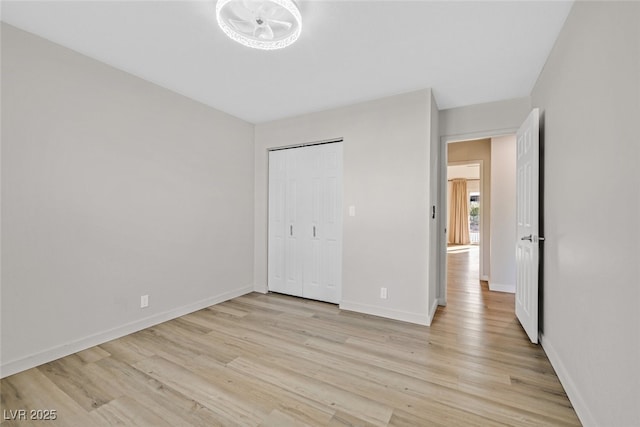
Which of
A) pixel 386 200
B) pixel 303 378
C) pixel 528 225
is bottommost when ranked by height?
pixel 303 378

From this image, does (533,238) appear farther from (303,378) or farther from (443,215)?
(303,378)

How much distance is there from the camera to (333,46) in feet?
7.29

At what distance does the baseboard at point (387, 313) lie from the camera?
296 cm

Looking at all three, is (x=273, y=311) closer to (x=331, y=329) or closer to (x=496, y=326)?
(x=331, y=329)

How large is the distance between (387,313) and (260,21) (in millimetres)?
2974

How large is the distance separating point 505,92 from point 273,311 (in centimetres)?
362

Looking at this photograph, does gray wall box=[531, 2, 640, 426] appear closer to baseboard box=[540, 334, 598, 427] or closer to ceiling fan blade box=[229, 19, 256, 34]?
baseboard box=[540, 334, 598, 427]

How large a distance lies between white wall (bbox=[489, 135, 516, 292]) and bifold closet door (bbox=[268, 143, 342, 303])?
2626 millimetres

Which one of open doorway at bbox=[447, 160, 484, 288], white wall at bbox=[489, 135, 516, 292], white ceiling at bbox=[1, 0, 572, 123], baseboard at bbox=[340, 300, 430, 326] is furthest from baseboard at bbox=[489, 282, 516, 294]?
open doorway at bbox=[447, 160, 484, 288]

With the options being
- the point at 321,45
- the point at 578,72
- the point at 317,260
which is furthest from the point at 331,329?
the point at 578,72

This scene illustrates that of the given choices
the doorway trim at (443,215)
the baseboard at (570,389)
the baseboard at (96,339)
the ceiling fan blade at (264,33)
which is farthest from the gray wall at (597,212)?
the baseboard at (96,339)

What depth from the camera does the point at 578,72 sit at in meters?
1.72

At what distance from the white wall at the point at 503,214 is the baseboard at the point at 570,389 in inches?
84.6

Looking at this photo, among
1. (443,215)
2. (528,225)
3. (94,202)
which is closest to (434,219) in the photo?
(443,215)
